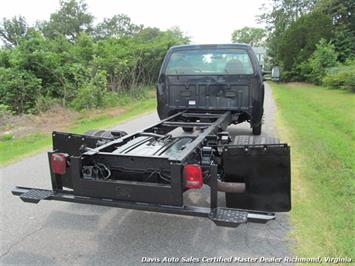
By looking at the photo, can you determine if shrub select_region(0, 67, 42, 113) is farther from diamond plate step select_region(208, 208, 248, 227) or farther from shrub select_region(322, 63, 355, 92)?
shrub select_region(322, 63, 355, 92)

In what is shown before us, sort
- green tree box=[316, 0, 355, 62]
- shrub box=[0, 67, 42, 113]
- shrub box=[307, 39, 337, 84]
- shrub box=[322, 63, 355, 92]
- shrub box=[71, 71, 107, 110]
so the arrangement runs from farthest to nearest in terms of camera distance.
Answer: green tree box=[316, 0, 355, 62]
shrub box=[307, 39, 337, 84]
shrub box=[322, 63, 355, 92]
shrub box=[71, 71, 107, 110]
shrub box=[0, 67, 42, 113]

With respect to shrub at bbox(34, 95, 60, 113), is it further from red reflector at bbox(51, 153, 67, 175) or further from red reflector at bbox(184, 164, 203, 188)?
red reflector at bbox(184, 164, 203, 188)

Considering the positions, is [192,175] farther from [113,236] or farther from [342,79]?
[342,79]

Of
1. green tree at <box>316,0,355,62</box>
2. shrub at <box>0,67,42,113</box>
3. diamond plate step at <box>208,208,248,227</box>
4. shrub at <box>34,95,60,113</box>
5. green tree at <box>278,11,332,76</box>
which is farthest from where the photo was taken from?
green tree at <box>278,11,332,76</box>

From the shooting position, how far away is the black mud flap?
119 inches

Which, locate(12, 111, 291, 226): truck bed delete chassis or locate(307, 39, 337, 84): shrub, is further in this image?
locate(307, 39, 337, 84): shrub

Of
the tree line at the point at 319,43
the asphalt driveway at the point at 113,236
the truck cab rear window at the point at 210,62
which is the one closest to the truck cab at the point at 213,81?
the truck cab rear window at the point at 210,62

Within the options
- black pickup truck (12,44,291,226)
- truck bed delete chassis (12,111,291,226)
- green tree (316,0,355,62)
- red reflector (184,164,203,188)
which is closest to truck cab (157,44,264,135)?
black pickup truck (12,44,291,226)

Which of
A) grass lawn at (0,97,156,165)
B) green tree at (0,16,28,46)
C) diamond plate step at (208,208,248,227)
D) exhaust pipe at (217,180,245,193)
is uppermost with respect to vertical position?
green tree at (0,16,28,46)

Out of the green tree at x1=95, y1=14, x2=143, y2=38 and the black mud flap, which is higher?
the green tree at x1=95, y1=14, x2=143, y2=38

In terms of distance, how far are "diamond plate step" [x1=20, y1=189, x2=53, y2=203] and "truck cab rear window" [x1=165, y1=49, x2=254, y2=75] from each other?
12.2 ft

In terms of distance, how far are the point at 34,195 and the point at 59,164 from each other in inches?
14.3

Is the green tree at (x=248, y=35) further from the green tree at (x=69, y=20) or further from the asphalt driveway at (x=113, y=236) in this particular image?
the asphalt driveway at (x=113, y=236)

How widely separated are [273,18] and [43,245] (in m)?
47.5
